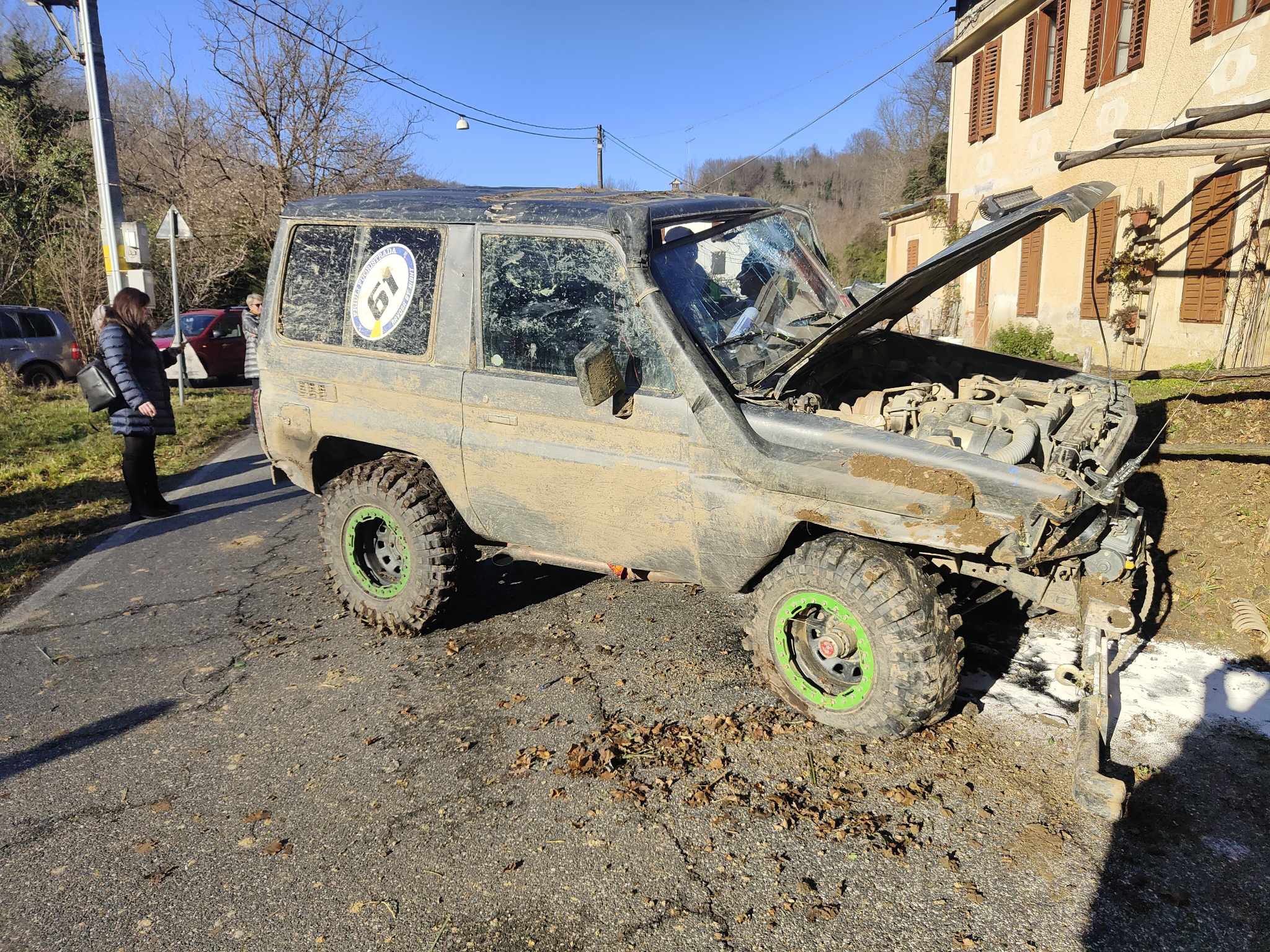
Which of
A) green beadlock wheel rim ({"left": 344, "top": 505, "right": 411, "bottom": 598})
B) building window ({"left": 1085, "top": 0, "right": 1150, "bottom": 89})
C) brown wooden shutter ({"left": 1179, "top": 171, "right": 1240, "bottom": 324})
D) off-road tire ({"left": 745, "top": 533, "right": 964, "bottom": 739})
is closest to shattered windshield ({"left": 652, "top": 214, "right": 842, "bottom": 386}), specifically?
off-road tire ({"left": 745, "top": 533, "right": 964, "bottom": 739})

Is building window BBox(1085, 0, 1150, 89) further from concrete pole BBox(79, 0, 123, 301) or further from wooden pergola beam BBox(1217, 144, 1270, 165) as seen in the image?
concrete pole BBox(79, 0, 123, 301)

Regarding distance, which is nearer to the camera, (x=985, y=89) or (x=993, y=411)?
(x=993, y=411)

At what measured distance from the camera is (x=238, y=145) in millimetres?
21391

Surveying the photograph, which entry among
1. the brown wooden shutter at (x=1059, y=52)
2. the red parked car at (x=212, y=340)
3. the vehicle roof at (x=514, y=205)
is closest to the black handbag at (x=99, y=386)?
the vehicle roof at (x=514, y=205)

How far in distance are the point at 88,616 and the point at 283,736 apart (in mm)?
2341

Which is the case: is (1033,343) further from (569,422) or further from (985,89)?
(569,422)

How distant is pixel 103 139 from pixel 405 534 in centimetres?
1054

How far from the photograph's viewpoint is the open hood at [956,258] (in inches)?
133

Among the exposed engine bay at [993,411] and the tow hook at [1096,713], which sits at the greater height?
the exposed engine bay at [993,411]

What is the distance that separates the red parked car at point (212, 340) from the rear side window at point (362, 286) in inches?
515

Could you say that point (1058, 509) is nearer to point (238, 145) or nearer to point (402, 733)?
point (402, 733)

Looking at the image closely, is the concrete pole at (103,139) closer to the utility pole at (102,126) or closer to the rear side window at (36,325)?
the utility pole at (102,126)

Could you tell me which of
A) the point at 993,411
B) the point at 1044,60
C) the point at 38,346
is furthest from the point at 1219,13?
the point at 38,346

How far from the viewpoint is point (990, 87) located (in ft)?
57.4
